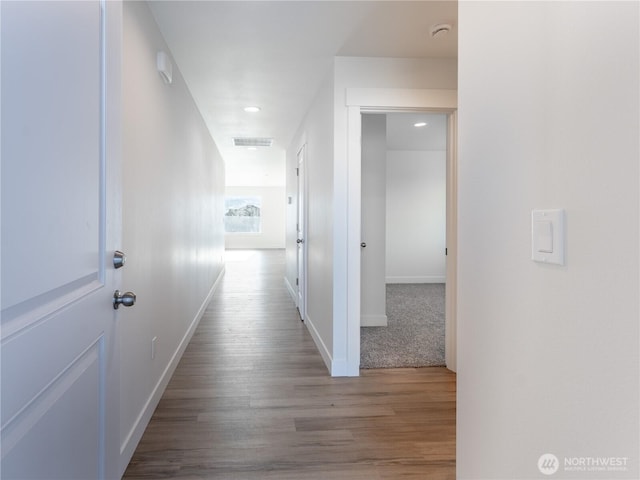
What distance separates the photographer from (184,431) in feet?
6.68

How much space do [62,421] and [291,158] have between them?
5492 mm

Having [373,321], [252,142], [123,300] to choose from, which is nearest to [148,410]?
[123,300]

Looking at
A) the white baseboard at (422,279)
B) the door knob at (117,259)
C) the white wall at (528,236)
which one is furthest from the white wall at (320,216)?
the white baseboard at (422,279)

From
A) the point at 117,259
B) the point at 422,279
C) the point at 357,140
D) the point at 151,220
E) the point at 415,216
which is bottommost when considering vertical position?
the point at 422,279

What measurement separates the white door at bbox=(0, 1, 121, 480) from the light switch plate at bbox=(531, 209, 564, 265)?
98cm

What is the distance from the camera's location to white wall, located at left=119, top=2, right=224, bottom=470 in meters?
1.78

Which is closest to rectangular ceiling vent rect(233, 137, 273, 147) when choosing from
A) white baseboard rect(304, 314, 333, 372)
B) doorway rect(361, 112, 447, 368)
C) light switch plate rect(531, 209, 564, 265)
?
doorway rect(361, 112, 447, 368)

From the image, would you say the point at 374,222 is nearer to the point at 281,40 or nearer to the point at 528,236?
the point at 281,40

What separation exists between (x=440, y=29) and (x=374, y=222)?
2.16 m

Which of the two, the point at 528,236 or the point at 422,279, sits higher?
the point at 528,236

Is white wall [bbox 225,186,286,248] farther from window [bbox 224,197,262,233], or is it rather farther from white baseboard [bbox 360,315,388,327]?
white baseboard [bbox 360,315,388,327]

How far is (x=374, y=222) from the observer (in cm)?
421

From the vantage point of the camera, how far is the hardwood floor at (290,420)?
5.75 feet

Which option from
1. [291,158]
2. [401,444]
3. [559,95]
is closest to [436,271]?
[291,158]
